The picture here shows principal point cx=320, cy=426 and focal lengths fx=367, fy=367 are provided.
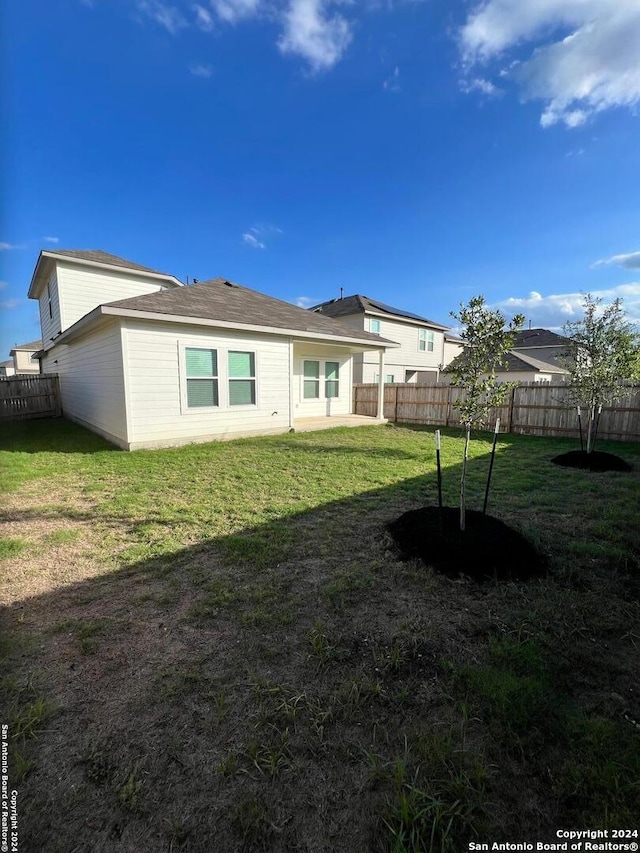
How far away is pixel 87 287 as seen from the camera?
1333cm

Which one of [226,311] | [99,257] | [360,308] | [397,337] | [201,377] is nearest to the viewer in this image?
[201,377]

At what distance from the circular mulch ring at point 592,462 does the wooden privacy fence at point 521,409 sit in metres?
1.51

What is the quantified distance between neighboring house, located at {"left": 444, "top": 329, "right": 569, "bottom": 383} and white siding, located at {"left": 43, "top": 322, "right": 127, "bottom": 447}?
688 inches

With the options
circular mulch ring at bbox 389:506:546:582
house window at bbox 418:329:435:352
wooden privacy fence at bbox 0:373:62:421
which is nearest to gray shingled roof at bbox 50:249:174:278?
wooden privacy fence at bbox 0:373:62:421

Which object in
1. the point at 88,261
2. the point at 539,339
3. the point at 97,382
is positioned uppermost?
the point at 88,261

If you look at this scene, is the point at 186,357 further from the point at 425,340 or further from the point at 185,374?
the point at 425,340

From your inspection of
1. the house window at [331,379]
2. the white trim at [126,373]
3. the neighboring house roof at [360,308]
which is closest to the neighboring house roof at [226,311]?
the white trim at [126,373]

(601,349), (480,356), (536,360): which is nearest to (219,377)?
(480,356)

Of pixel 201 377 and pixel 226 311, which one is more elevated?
pixel 226 311

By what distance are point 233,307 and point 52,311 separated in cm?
957

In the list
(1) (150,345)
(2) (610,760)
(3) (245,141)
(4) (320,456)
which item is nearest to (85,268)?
(3) (245,141)

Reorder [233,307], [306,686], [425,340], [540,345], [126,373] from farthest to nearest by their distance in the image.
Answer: [540,345] < [425,340] < [233,307] < [126,373] < [306,686]

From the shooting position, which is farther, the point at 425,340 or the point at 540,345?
the point at 540,345

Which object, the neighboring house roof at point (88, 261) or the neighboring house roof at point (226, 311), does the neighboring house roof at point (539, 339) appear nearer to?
the neighboring house roof at point (226, 311)
